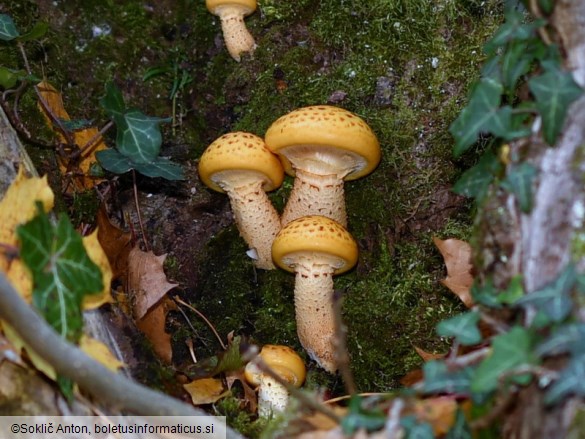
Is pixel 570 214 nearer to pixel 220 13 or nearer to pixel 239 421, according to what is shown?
pixel 239 421

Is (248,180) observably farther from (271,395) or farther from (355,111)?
(271,395)

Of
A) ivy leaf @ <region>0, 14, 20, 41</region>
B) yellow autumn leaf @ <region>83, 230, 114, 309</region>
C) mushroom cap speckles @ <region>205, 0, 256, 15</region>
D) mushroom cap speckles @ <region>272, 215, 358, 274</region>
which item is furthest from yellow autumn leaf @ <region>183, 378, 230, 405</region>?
mushroom cap speckles @ <region>205, 0, 256, 15</region>

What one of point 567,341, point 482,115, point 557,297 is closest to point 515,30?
point 482,115

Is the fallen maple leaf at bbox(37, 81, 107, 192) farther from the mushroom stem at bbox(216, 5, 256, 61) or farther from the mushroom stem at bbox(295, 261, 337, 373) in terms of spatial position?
the mushroom stem at bbox(295, 261, 337, 373)

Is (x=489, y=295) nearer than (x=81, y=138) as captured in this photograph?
Yes

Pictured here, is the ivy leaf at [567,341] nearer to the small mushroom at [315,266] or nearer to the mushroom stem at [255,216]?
the small mushroom at [315,266]

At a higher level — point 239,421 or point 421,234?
point 421,234

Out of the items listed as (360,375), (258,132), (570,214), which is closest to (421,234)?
(360,375)
